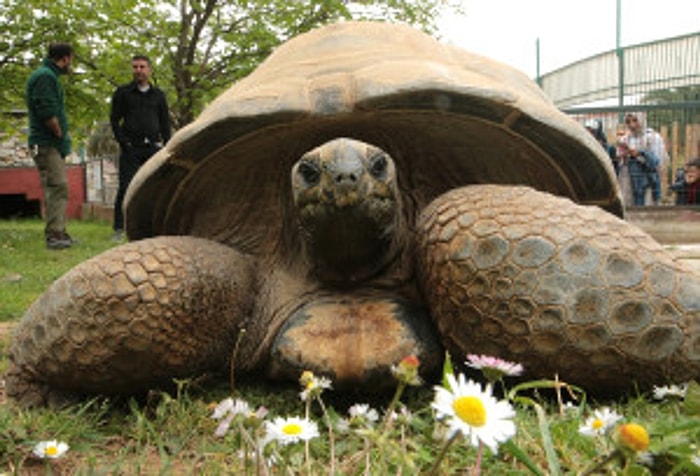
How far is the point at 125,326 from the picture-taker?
1827mm

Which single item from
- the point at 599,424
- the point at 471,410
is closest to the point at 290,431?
the point at 471,410

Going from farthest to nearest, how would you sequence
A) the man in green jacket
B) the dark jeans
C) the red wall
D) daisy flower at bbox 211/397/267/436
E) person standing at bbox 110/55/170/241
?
1. the red wall
2. the dark jeans
3. person standing at bbox 110/55/170/241
4. the man in green jacket
5. daisy flower at bbox 211/397/267/436

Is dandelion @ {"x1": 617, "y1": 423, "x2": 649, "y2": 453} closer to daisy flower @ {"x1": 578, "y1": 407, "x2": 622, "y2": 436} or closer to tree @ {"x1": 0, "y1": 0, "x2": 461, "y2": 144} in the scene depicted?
daisy flower @ {"x1": 578, "y1": 407, "x2": 622, "y2": 436}

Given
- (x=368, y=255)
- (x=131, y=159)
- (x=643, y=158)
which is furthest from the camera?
(x=643, y=158)

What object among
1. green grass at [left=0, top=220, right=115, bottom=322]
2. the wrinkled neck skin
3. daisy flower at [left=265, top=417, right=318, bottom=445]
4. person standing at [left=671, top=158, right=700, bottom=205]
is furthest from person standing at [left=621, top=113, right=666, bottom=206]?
daisy flower at [left=265, top=417, right=318, bottom=445]

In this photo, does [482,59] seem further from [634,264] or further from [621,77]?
[621,77]

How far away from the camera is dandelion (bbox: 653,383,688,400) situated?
5.10ft

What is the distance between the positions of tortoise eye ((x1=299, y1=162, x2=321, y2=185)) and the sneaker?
644 cm

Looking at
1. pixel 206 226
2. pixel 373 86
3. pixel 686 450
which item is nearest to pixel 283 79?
pixel 373 86

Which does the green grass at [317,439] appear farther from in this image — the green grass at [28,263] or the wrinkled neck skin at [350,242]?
the green grass at [28,263]

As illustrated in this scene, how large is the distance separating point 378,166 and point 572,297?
1.95 ft

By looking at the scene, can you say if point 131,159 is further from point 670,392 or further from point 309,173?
point 670,392

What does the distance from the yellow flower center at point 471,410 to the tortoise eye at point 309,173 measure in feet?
3.35

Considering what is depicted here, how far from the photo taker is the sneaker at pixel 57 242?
749 centimetres
